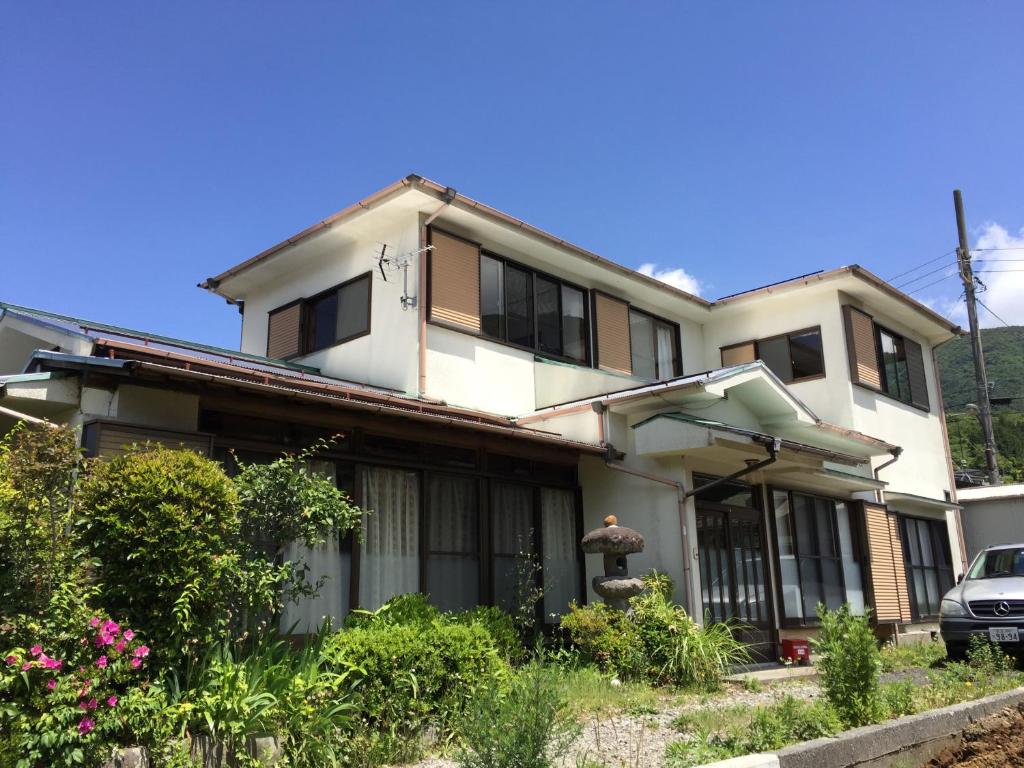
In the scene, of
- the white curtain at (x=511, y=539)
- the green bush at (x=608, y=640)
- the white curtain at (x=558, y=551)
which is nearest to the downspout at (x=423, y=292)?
the white curtain at (x=511, y=539)

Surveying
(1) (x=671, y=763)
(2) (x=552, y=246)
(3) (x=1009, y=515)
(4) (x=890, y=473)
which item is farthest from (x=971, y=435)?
(1) (x=671, y=763)

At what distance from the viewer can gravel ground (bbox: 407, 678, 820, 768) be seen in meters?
6.20

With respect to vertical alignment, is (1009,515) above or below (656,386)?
below

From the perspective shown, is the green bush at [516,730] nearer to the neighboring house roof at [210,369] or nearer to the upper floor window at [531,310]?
the neighboring house roof at [210,369]

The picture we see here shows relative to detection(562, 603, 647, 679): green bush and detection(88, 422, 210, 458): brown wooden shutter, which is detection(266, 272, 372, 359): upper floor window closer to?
detection(88, 422, 210, 458): brown wooden shutter

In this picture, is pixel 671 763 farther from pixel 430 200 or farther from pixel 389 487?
pixel 430 200

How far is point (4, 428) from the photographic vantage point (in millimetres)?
8688

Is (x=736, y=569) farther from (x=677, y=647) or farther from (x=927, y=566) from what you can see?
(x=927, y=566)

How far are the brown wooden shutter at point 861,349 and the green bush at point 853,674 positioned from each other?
10.3 metres

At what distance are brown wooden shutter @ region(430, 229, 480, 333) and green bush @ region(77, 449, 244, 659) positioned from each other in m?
6.44

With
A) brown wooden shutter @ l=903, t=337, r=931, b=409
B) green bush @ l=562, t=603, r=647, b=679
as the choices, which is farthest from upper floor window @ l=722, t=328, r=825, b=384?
green bush @ l=562, t=603, r=647, b=679

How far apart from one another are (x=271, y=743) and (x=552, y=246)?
30.6 feet

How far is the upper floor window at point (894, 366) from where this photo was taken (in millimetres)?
17594

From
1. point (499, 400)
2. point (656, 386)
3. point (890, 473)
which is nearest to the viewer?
point (656, 386)
